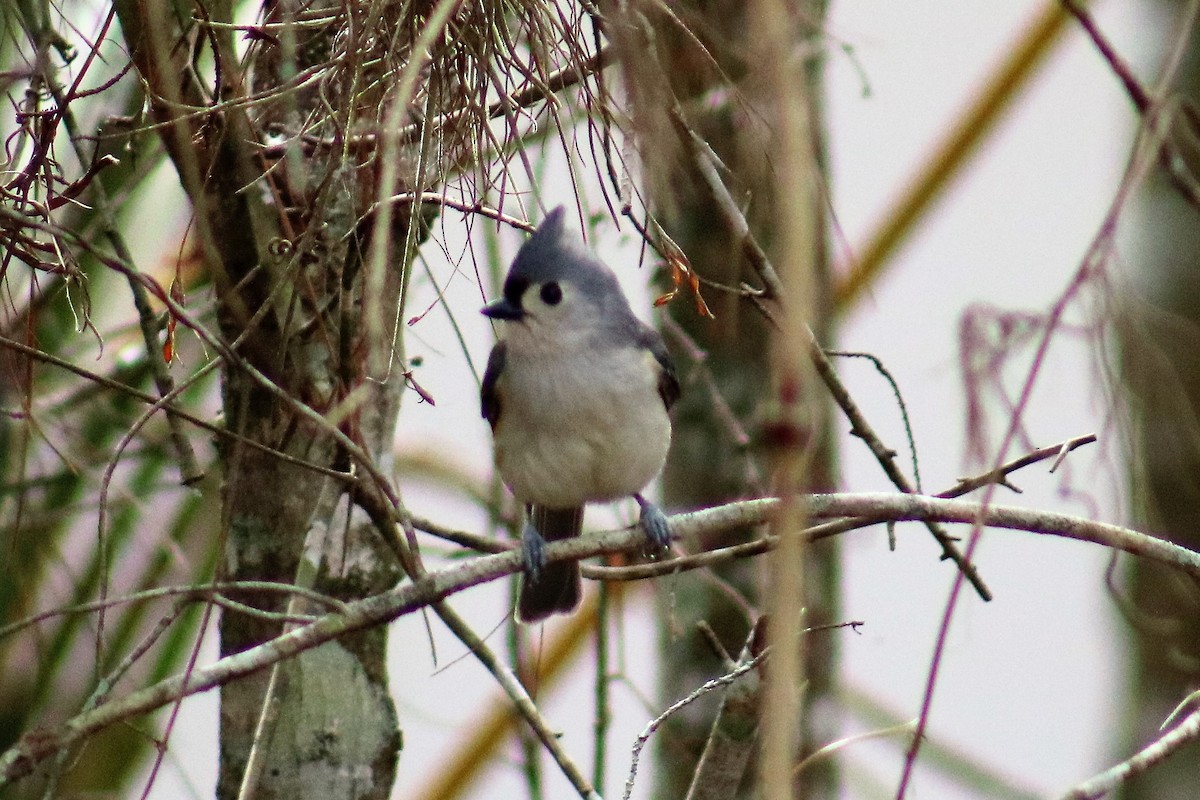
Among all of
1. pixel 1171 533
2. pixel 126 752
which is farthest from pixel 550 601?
pixel 1171 533

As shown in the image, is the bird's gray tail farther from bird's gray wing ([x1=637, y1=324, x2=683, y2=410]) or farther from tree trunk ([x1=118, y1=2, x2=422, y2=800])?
tree trunk ([x1=118, y1=2, x2=422, y2=800])

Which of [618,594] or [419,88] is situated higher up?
[419,88]

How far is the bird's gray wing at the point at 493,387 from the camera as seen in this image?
292 cm

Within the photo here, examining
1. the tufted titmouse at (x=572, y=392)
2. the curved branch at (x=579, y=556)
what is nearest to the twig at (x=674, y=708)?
the curved branch at (x=579, y=556)

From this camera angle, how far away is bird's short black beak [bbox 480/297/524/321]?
267 centimetres

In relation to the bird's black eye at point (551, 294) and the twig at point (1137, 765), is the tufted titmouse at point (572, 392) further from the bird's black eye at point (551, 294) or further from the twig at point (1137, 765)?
the twig at point (1137, 765)

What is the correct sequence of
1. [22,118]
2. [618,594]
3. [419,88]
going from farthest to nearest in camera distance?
[618,594] < [419,88] < [22,118]

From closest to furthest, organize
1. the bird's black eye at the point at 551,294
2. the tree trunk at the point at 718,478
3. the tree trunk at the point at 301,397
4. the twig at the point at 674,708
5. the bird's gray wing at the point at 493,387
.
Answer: the twig at the point at 674,708, the tree trunk at the point at 301,397, the bird's black eye at the point at 551,294, the bird's gray wing at the point at 493,387, the tree trunk at the point at 718,478

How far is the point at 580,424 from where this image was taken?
9.16 feet

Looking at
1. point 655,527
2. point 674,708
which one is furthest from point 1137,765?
point 655,527

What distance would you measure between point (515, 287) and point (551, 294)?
0.08 meters

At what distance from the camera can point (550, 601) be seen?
10.0ft

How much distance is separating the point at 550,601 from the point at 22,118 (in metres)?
1.54

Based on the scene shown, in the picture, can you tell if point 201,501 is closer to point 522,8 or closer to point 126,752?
point 126,752
